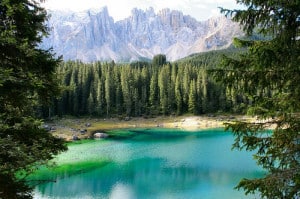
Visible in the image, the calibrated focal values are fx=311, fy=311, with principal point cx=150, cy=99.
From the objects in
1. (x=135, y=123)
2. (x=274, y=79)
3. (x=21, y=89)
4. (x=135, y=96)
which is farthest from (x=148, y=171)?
(x=135, y=96)

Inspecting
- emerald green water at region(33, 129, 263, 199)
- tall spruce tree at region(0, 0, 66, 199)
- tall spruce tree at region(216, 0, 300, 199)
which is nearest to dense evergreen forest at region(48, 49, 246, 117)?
emerald green water at region(33, 129, 263, 199)

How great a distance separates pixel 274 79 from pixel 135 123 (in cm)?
8408

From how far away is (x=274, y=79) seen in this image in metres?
7.24

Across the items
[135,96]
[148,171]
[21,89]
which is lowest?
[148,171]

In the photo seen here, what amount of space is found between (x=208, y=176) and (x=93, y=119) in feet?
206

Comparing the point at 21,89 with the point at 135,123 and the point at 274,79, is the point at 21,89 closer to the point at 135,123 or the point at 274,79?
the point at 274,79

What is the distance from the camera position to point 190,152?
5169cm

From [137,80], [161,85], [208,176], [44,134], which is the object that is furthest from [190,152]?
[137,80]

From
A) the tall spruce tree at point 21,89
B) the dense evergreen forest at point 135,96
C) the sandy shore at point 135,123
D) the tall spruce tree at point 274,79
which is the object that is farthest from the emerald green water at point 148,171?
the dense evergreen forest at point 135,96

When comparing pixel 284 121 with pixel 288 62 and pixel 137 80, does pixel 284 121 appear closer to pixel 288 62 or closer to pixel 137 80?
pixel 288 62

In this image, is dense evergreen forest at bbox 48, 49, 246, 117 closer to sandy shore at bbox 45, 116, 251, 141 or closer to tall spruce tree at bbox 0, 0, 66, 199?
sandy shore at bbox 45, 116, 251, 141

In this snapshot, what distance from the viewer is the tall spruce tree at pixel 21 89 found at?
742 cm

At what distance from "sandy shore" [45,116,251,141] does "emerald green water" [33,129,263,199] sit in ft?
63.3

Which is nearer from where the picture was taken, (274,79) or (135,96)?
(274,79)
